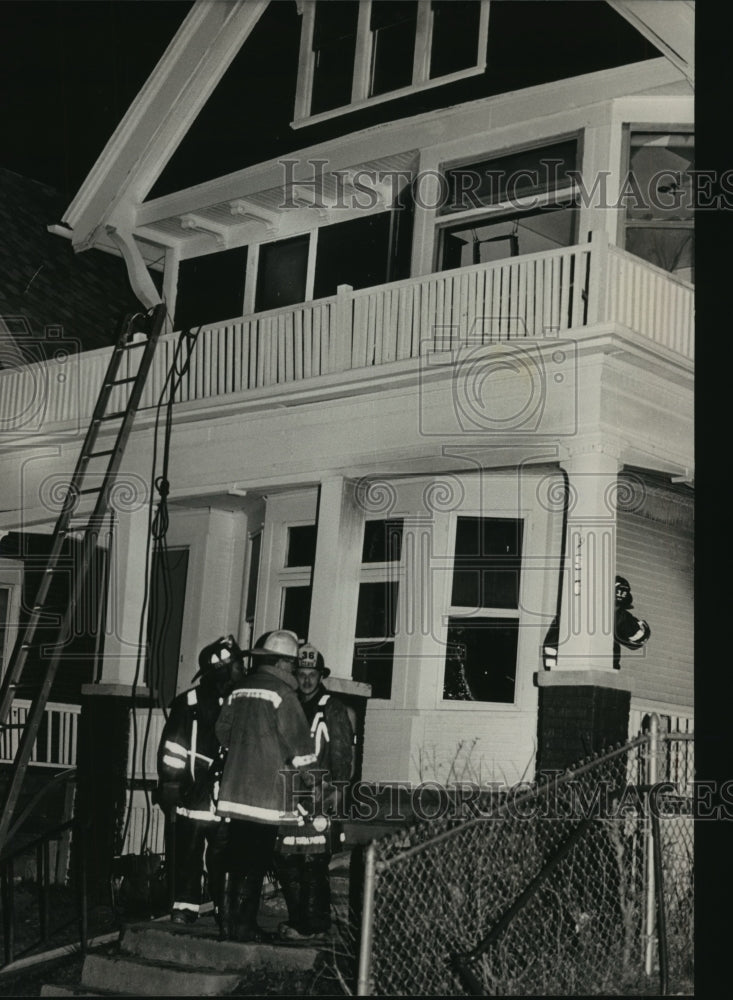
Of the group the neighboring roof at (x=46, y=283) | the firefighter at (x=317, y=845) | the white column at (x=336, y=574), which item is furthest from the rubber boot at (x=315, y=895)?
the neighboring roof at (x=46, y=283)

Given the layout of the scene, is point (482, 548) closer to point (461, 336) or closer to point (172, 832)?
point (461, 336)

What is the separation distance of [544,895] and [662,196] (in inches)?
263

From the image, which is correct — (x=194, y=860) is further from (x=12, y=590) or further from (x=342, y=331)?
(x=12, y=590)

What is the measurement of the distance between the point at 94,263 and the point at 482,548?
8.31 meters

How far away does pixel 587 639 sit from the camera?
992cm

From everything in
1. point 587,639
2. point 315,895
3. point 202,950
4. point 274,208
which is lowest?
point 202,950

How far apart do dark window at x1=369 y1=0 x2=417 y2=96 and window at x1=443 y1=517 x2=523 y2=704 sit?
15.2 ft

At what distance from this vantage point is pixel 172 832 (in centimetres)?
937

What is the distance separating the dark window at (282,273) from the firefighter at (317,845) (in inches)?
259

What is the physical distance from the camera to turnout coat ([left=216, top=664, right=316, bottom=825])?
8500mm

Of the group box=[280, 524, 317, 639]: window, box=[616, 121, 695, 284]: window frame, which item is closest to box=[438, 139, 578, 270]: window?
box=[616, 121, 695, 284]: window frame

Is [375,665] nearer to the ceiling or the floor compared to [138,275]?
nearer to the floor

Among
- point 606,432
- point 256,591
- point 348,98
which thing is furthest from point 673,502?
point 348,98

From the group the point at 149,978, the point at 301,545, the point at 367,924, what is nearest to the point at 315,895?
the point at 149,978
